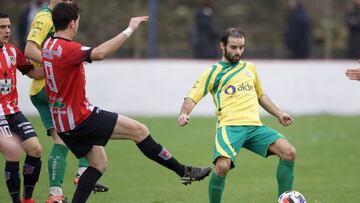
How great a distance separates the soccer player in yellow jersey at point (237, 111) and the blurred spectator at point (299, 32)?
13.1m

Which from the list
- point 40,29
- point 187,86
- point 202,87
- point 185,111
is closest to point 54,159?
point 40,29

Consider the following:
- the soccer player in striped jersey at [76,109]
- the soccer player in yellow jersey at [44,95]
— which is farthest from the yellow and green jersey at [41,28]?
the soccer player in striped jersey at [76,109]

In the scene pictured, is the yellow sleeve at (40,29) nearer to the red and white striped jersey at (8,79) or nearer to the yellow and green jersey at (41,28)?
the yellow and green jersey at (41,28)

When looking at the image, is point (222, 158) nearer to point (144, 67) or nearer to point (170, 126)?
point (170, 126)

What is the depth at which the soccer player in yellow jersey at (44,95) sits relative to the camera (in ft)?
30.6

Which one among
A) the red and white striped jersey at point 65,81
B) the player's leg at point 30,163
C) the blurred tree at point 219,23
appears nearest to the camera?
the red and white striped jersey at point 65,81

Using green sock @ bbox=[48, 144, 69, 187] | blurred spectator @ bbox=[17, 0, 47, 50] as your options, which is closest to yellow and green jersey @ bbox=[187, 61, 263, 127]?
green sock @ bbox=[48, 144, 69, 187]

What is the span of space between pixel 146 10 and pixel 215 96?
55.4 ft

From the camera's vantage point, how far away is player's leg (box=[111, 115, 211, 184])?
851cm

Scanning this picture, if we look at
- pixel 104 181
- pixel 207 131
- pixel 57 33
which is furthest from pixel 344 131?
pixel 57 33

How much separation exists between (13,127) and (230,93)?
7.96 feet

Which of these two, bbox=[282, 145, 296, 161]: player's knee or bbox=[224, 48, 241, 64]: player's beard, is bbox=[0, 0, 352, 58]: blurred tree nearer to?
bbox=[224, 48, 241, 64]: player's beard

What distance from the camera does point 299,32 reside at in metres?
22.3

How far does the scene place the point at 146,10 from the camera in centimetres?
2578
